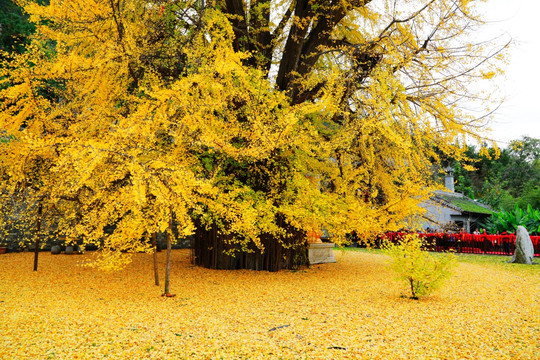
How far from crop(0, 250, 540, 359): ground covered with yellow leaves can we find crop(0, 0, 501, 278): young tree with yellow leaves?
1.12 metres

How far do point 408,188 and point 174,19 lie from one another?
6782 mm

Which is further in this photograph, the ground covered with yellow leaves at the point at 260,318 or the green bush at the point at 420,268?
the green bush at the point at 420,268

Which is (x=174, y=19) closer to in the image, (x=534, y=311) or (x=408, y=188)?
(x=408, y=188)

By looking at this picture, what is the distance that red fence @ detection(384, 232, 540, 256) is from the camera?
16.2 meters

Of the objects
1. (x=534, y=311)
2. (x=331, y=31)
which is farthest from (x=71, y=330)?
(x=331, y=31)

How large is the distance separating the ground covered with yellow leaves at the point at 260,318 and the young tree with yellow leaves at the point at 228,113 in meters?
1.12

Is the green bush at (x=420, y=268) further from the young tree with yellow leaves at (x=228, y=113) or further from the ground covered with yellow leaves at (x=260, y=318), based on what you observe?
the young tree with yellow leaves at (x=228, y=113)

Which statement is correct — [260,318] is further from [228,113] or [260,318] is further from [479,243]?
[479,243]

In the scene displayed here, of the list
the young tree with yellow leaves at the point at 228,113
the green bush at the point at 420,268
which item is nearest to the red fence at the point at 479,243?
the young tree with yellow leaves at the point at 228,113

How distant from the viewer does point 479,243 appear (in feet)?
57.6

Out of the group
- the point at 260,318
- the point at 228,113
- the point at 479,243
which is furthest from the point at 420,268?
the point at 479,243

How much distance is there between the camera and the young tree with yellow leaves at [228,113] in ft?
21.9

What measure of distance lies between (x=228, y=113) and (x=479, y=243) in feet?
48.8

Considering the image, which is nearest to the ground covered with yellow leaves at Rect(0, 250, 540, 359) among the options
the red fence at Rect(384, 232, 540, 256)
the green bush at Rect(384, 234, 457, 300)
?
the green bush at Rect(384, 234, 457, 300)
